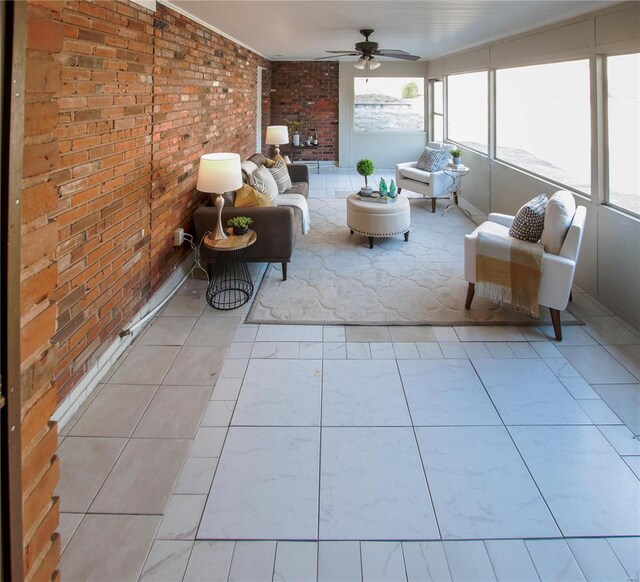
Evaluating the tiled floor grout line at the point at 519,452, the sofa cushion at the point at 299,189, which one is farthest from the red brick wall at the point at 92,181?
the tiled floor grout line at the point at 519,452

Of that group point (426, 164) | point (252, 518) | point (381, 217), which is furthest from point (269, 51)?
point (252, 518)

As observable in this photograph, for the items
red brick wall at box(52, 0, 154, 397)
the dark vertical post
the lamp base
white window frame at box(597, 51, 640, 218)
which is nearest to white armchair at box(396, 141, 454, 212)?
white window frame at box(597, 51, 640, 218)

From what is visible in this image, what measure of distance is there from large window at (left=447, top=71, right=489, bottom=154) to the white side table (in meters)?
0.44

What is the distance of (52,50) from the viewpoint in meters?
0.98

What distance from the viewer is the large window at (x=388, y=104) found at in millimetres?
10414

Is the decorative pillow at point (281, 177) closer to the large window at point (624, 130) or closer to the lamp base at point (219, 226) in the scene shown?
the lamp base at point (219, 226)

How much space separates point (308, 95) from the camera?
34.2 ft

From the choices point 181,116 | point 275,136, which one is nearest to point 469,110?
point 275,136

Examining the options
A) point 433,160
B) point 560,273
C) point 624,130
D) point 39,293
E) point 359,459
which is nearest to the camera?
point 39,293

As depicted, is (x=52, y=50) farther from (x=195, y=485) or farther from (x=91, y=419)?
(x=91, y=419)

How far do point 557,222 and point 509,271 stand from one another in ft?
1.47

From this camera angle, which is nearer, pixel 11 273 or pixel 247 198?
pixel 11 273

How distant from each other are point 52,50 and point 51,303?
0.51 m

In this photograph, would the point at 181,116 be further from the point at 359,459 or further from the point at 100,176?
the point at 359,459
